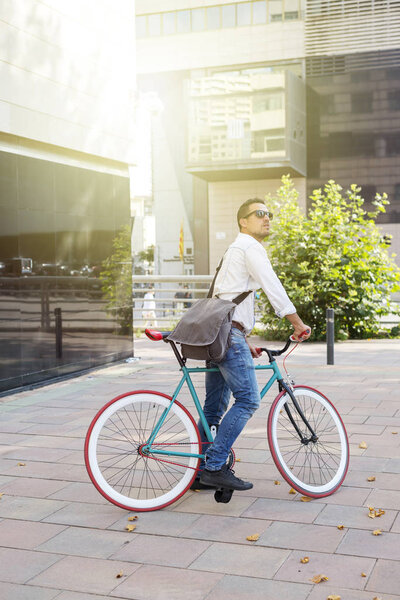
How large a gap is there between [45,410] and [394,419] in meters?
3.34

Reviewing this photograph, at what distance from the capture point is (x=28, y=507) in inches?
184

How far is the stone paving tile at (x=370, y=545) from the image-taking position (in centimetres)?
376

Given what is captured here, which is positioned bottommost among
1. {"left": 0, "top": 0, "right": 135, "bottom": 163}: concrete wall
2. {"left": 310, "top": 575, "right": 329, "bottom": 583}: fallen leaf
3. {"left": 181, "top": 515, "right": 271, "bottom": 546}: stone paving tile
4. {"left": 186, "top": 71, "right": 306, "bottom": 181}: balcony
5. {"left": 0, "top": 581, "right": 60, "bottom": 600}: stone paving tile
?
{"left": 181, "top": 515, "right": 271, "bottom": 546}: stone paving tile

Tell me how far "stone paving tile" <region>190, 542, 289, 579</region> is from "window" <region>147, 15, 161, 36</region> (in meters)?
43.5

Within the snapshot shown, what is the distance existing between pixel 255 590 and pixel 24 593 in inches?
39.4

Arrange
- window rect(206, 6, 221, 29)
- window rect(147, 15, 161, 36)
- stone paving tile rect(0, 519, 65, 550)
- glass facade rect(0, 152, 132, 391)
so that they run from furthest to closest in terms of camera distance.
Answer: window rect(147, 15, 161, 36), window rect(206, 6, 221, 29), glass facade rect(0, 152, 132, 391), stone paving tile rect(0, 519, 65, 550)

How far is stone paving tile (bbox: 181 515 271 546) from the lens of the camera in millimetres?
4059

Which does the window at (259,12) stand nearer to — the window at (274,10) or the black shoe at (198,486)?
the window at (274,10)

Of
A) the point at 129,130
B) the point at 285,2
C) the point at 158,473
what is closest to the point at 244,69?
the point at 285,2

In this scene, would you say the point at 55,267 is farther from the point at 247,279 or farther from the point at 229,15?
the point at 229,15

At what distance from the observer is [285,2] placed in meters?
40.7

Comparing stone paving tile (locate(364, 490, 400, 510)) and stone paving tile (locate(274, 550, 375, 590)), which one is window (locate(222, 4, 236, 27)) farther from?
stone paving tile (locate(274, 550, 375, 590))

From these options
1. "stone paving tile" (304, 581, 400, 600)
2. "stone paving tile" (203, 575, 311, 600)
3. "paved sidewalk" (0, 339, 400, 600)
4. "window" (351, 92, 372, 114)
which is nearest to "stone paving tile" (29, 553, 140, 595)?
"paved sidewalk" (0, 339, 400, 600)

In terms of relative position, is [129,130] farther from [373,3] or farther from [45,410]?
[373,3]
